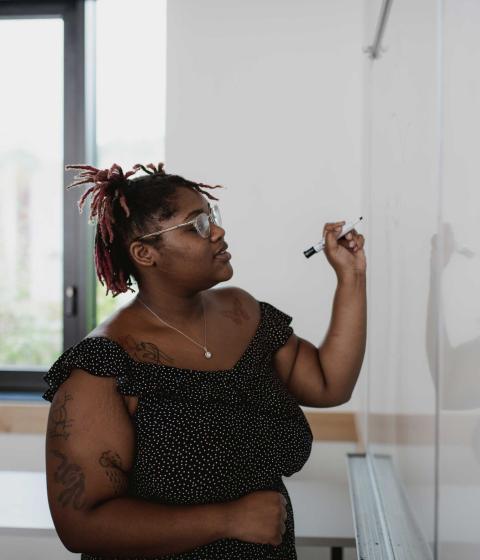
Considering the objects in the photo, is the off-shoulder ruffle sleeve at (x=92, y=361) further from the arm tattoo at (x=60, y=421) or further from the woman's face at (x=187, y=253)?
the woman's face at (x=187, y=253)

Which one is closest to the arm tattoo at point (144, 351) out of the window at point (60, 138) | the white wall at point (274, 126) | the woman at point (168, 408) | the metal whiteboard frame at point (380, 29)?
the woman at point (168, 408)

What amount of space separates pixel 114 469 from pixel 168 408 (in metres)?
0.12

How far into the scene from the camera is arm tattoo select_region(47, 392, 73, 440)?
107 centimetres

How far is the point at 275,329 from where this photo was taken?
1.37 metres

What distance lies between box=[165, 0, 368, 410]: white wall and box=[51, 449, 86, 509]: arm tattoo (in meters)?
1.76

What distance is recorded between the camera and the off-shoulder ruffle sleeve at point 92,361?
110cm

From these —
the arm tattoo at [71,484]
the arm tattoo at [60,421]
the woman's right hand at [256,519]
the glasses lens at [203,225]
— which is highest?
the glasses lens at [203,225]

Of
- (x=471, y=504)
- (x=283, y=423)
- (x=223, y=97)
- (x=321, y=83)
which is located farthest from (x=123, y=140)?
(x=471, y=504)

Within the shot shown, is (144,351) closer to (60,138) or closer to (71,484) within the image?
(71,484)

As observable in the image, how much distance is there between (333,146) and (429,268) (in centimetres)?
182

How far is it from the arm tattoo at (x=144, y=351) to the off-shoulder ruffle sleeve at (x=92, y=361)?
0.15 ft

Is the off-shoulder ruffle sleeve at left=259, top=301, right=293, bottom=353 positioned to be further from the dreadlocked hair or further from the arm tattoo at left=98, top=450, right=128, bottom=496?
the arm tattoo at left=98, top=450, right=128, bottom=496

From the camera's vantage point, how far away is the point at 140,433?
1117 millimetres

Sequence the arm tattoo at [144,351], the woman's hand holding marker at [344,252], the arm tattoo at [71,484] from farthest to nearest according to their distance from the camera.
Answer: the woman's hand holding marker at [344,252]
the arm tattoo at [144,351]
the arm tattoo at [71,484]
